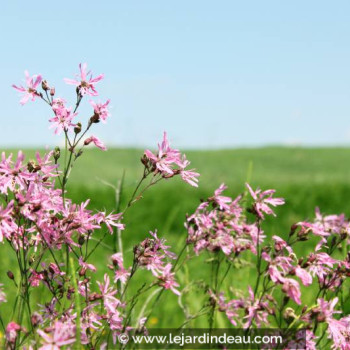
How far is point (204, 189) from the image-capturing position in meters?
13.0

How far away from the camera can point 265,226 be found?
10680 mm

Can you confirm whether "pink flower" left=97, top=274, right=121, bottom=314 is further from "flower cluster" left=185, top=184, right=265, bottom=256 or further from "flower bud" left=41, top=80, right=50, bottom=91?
"flower bud" left=41, top=80, right=50, bottom=91

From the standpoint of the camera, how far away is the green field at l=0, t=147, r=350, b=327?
22.1 feet

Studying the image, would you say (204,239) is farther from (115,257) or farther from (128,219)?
(128,219)

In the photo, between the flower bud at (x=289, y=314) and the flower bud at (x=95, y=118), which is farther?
the flower bud at (x=95, y=118)

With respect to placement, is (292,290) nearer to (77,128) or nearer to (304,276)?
(304,276)

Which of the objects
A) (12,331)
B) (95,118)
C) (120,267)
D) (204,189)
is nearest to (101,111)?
(95,118)

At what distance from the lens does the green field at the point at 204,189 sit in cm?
674

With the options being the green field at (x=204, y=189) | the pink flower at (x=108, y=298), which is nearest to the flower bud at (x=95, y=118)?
the green field at (x=204, y=189)

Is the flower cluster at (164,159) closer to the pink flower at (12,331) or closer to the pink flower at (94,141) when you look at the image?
the pink flower at (94,141)

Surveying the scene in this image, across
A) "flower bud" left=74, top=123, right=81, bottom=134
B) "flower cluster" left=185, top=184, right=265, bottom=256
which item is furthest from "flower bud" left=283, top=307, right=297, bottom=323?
"flower bud" left=74, top=123, right=81, bottom=134

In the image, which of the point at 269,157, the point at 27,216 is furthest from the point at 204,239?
the point at 269,157

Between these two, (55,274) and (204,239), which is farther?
(204,239)

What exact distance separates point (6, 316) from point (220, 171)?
571 inches
